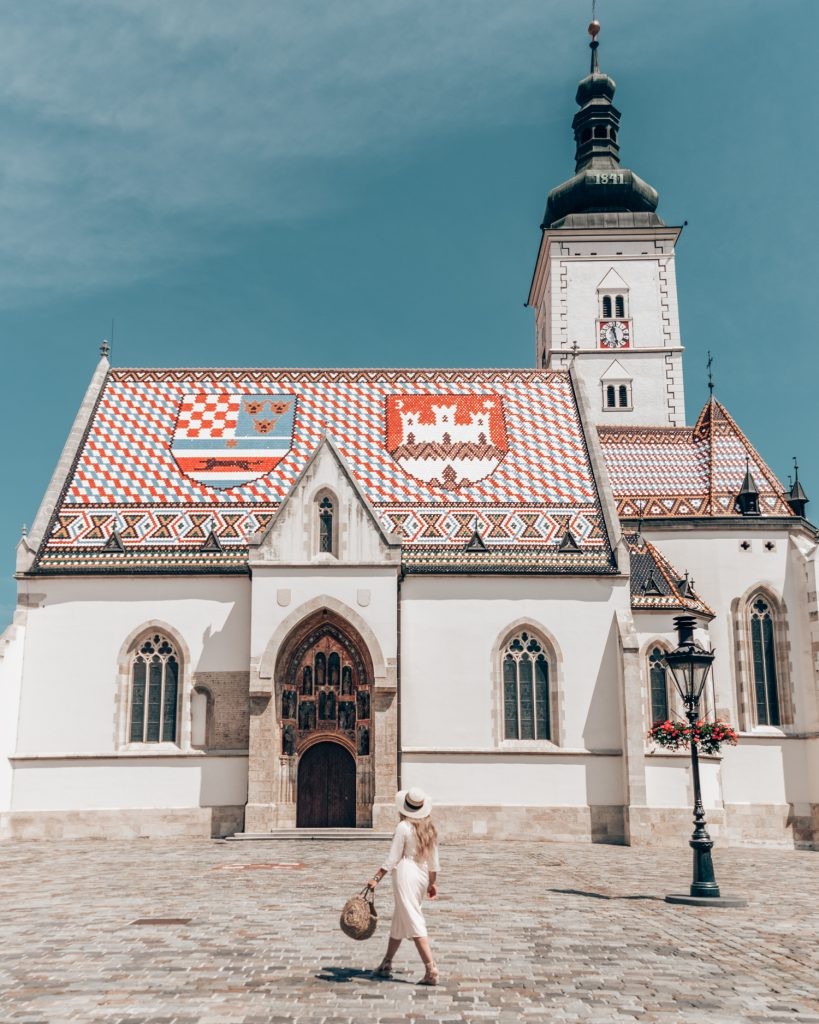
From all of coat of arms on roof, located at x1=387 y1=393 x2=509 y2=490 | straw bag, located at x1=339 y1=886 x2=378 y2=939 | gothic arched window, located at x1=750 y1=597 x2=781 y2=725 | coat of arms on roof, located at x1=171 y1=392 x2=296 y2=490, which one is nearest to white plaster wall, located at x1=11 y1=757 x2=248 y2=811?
coat of arms on roof, located at x1=171 y1=392 x2=296 y2=490

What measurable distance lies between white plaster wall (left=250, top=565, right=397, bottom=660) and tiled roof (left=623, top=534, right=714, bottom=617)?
7.98 m

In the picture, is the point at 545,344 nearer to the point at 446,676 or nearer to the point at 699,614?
the point at 699,614

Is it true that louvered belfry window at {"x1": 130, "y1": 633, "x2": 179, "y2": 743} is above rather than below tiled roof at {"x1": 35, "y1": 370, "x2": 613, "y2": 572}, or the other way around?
below

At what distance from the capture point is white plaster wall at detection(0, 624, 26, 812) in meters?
30.6

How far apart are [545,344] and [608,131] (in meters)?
12.2

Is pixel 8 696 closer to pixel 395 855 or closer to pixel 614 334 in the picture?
pixel 395 855

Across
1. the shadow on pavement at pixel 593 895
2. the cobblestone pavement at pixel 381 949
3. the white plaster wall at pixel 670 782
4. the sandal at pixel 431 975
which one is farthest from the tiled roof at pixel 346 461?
the sandal at pixel 431 975

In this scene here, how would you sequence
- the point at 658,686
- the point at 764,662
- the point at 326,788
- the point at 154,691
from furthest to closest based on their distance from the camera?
the point at 764,662 → the point at 658,686 → the point at 154,691 → the point at 326,788

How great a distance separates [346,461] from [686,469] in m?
13.1

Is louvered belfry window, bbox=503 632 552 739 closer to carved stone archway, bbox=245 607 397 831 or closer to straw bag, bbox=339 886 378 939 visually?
carved stone archway, bbox=245 607 397 831

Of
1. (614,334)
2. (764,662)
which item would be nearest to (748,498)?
(764,662)

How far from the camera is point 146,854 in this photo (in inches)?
1013

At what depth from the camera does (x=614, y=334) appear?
50.8 m

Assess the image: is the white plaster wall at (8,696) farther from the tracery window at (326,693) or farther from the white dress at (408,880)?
the white dress at (408,880)
